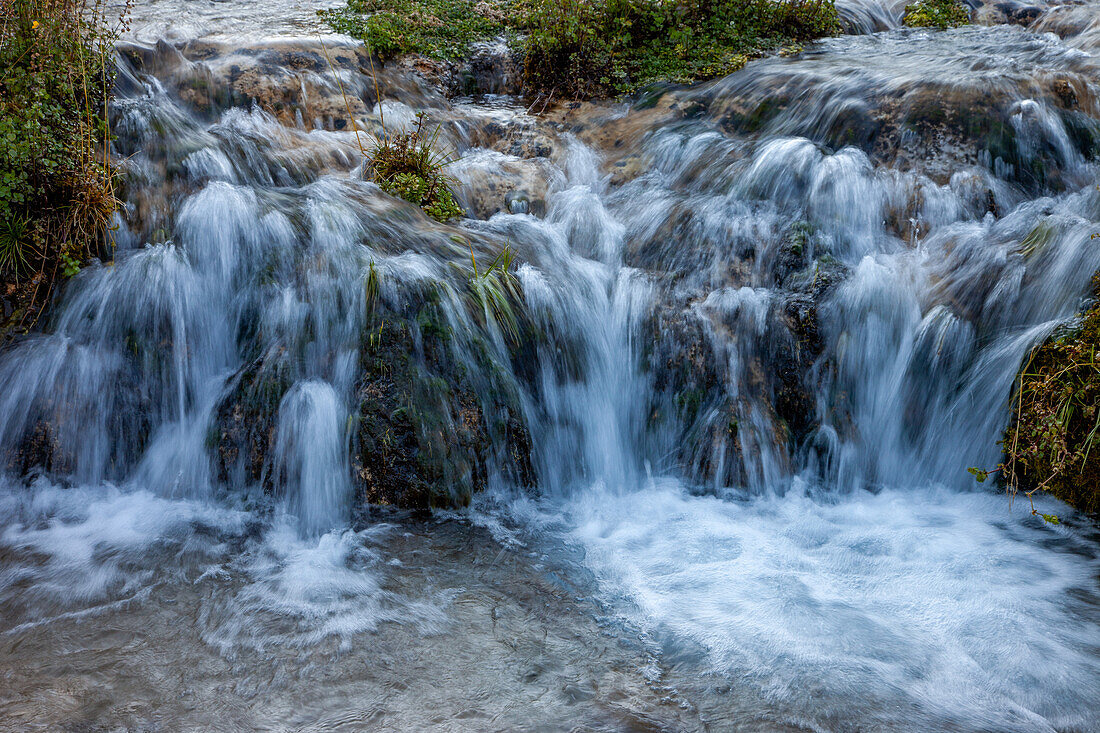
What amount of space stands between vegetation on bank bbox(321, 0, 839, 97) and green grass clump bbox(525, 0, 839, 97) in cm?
1

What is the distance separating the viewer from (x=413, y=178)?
248 inches

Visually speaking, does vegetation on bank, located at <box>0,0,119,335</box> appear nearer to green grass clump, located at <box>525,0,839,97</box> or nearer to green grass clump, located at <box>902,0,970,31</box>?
green grass clump, located at <box>525,0,839,97</box>

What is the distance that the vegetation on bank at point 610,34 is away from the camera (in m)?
8.62

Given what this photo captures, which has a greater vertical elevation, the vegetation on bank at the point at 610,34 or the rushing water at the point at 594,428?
the vegetation on bank at the point at 610,34

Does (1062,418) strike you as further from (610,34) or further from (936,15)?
→ (936,15)

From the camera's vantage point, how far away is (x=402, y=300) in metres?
4.95

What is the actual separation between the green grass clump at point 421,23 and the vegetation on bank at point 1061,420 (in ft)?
24.5

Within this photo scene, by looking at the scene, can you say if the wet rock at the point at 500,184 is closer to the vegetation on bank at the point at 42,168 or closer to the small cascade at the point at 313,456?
the small cascade at the point at 313,456

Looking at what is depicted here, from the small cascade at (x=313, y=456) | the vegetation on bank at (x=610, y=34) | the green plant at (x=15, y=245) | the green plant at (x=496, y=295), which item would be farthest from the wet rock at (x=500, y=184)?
the green plant at (x=15, y=245)

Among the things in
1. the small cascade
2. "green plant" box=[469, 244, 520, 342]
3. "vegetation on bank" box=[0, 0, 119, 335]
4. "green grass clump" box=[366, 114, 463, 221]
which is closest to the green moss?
"green plant" box=[469, 244, 520, 342]

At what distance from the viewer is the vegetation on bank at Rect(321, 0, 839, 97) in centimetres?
862

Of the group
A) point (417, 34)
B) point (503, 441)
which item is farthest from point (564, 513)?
point (417, 34)

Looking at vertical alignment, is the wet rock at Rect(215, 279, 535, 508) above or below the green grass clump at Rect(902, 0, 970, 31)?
below

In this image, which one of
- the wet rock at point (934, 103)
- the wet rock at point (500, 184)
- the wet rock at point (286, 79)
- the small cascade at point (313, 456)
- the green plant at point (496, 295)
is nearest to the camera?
the small cascade at point (313, 456)
